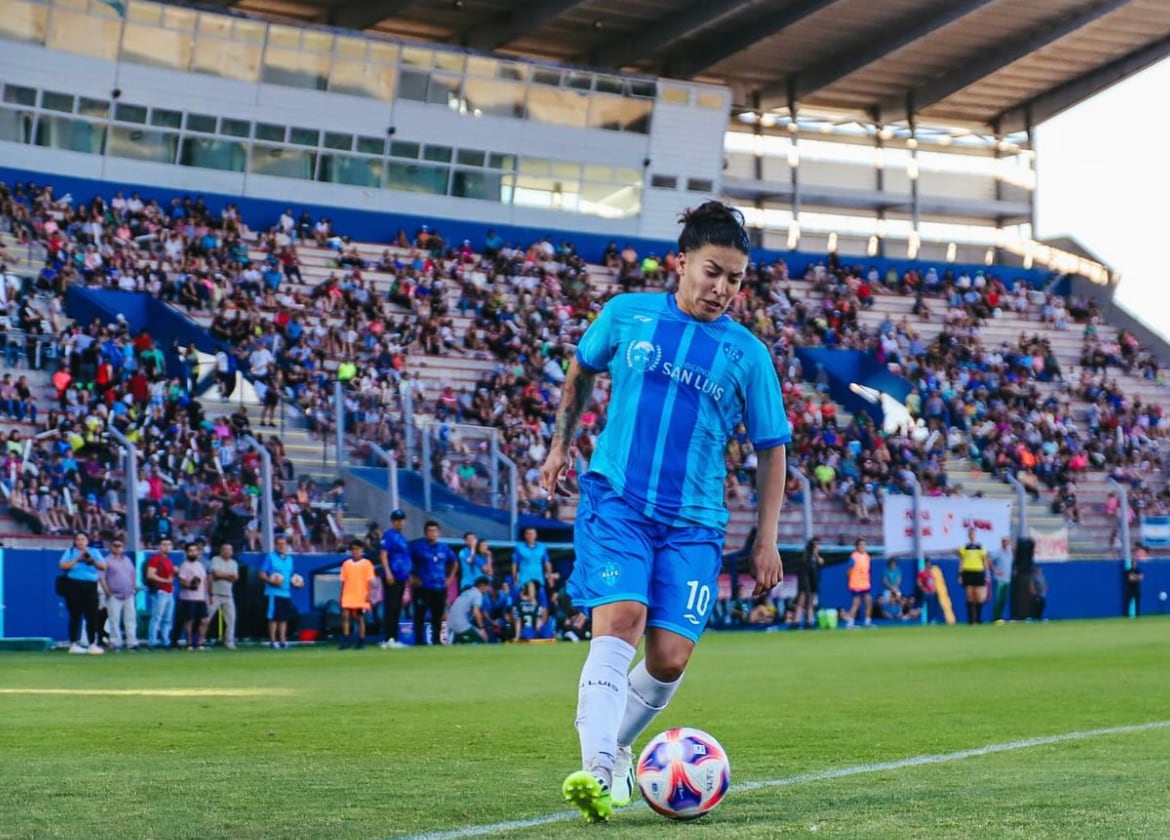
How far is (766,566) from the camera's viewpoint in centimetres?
665

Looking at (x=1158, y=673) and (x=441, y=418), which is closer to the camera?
(x=1158, y=673)

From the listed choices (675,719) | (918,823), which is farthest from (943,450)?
(918,823)

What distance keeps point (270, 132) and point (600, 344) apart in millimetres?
42964

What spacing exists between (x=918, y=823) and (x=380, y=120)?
149ft

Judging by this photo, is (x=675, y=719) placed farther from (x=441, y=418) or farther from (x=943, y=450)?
(x=943, y=450)

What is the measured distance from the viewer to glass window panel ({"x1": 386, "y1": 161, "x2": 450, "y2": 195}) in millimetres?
50094

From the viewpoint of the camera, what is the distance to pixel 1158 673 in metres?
17.0

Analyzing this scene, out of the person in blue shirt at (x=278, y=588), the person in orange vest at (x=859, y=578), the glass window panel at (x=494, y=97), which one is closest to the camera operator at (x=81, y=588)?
the person in blue shirt at (x=278, y=588)

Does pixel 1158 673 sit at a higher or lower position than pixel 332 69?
lower

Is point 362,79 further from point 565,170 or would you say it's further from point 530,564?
point 530,564

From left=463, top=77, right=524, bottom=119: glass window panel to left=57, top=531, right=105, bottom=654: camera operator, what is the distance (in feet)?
98.2

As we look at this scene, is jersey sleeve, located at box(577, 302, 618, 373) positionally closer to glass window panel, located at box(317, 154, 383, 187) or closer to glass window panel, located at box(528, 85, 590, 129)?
glass window panel, located at box(317, 154, 383, 187)

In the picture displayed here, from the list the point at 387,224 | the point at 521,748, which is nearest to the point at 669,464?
the point at 521,748

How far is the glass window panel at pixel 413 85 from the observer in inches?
1976
